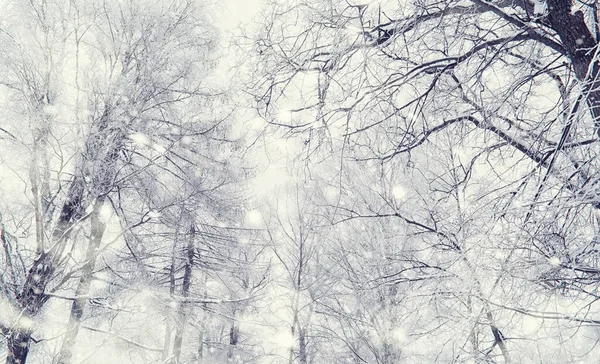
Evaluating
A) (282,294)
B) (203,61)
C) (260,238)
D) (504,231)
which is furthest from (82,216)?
(282,294)

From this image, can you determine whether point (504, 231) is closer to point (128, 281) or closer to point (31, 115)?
point (31, 115)

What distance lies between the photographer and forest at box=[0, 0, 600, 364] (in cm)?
258

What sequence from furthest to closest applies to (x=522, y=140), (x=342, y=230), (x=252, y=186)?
(x=252, y=186) → (x=342, y=230) → (x=522, y=140)

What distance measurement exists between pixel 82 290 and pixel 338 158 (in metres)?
4.25

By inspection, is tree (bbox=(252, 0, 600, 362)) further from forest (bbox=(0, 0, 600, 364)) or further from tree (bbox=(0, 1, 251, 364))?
tree (bbox=(0, 1, 251, 364))

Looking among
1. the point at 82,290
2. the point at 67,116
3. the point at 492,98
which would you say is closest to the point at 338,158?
the point at 492,98

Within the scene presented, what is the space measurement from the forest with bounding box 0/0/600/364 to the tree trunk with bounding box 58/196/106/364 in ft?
0.15

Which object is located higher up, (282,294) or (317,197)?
(317,197)

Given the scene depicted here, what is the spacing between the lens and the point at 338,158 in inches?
217

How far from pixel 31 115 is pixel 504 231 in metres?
4.58

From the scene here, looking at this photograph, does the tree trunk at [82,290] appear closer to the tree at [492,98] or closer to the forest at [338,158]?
the forest at [338,158]

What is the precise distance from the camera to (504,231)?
9.78ft

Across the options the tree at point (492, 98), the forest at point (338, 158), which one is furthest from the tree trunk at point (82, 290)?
the tree at point (492, 98)

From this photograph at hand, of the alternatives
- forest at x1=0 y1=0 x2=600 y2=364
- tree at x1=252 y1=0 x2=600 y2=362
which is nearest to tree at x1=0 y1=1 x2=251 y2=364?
forest at x1=0 y1=0 x2=600 y2=364
